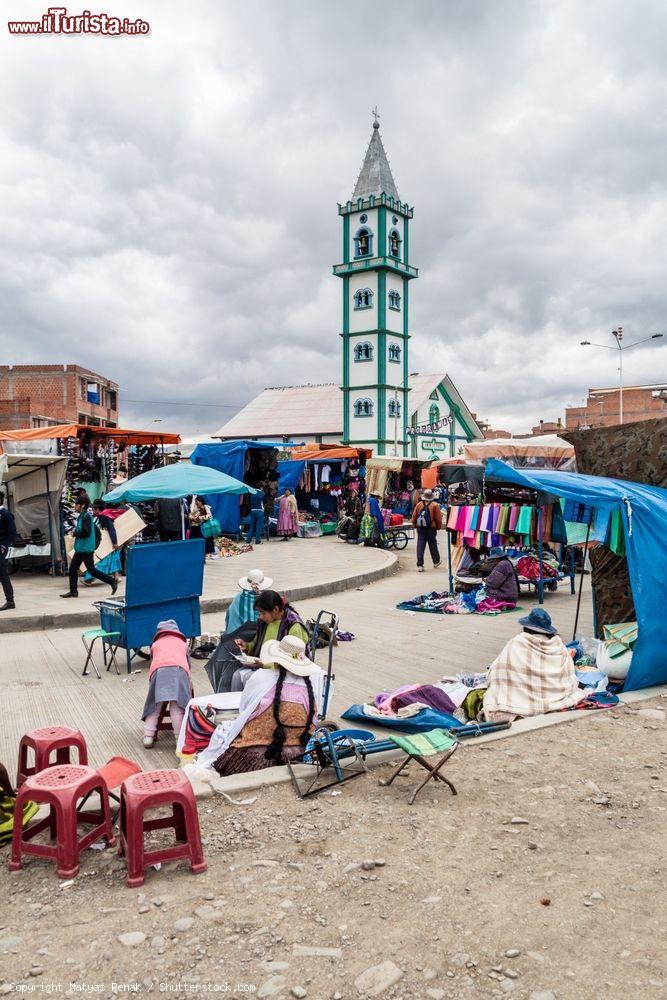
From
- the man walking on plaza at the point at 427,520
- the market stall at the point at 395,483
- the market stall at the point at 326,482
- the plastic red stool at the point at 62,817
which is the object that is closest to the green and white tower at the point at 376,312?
the market stall at the point at 395,483

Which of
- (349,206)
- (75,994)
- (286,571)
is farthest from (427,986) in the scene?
(349,206)

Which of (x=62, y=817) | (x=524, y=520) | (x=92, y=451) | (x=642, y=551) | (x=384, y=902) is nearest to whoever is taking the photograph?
(x=384, y=902)

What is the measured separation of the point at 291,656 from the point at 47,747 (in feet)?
5.20

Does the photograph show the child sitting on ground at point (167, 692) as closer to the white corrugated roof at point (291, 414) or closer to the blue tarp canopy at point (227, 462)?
the blue tarp canopy at point (227, 462)

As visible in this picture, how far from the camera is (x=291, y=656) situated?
486 centimetres

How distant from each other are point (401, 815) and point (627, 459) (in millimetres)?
5744

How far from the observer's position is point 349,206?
160 feet

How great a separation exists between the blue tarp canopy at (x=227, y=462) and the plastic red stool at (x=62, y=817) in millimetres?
17516

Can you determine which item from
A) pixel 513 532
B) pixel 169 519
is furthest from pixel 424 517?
pixel 169 519

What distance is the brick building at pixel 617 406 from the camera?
68.6 meters

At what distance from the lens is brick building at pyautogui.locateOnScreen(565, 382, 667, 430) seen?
68562 mm

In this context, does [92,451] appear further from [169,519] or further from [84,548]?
[84,548]

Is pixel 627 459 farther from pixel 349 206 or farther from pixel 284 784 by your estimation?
pixel 349 206

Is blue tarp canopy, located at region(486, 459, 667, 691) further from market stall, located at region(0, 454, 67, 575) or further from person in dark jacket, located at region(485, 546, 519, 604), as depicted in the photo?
market stall, located at region(0, 454, 67, 575)
